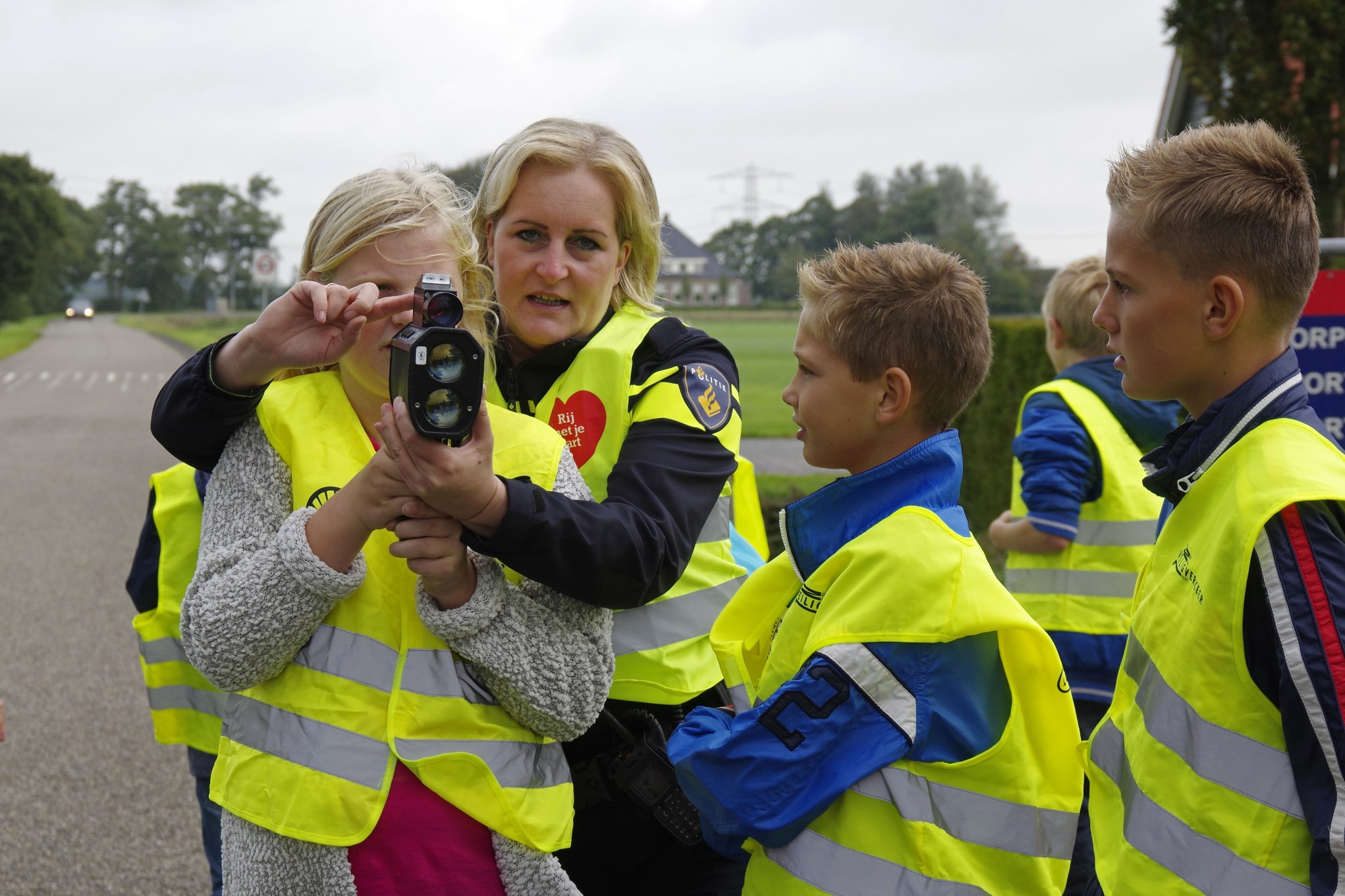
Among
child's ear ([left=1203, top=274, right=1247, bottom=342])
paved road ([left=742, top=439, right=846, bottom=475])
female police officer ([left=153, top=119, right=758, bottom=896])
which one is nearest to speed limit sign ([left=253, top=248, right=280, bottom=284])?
paved road ([left=742, top=439, right=846, bottom=475])

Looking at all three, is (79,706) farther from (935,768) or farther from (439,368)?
(935,768)

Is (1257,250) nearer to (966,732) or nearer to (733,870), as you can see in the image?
(966,732)

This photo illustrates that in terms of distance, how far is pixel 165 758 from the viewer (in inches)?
228

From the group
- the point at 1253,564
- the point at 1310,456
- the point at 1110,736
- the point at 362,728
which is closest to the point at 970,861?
the point at 1110,736

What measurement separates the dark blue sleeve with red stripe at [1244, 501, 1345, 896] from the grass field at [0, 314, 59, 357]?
1665 inches

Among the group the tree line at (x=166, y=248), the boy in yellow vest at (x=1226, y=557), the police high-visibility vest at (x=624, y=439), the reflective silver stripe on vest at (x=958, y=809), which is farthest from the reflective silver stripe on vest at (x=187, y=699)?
the tree line at (x=166, y=248)

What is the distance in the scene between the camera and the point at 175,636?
2.93 meters

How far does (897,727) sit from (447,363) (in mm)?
880

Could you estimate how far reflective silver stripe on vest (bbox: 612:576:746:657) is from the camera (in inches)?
84.7

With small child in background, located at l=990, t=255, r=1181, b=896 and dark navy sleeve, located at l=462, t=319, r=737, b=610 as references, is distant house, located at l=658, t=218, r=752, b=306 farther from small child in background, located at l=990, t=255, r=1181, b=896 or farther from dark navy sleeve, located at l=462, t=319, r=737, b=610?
dark navy sleeve, located at l=462, t=319, r=737, b=610

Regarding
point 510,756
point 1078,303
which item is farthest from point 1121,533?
point 510,756

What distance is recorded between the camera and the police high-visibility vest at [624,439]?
210cm

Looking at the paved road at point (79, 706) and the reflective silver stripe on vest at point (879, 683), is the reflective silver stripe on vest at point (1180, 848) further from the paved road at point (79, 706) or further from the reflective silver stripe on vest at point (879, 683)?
the paved road at point (79, 706)

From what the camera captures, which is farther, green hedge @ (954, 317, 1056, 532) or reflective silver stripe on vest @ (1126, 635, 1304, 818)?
green hedge @ (954, 317, 1056, 532)
